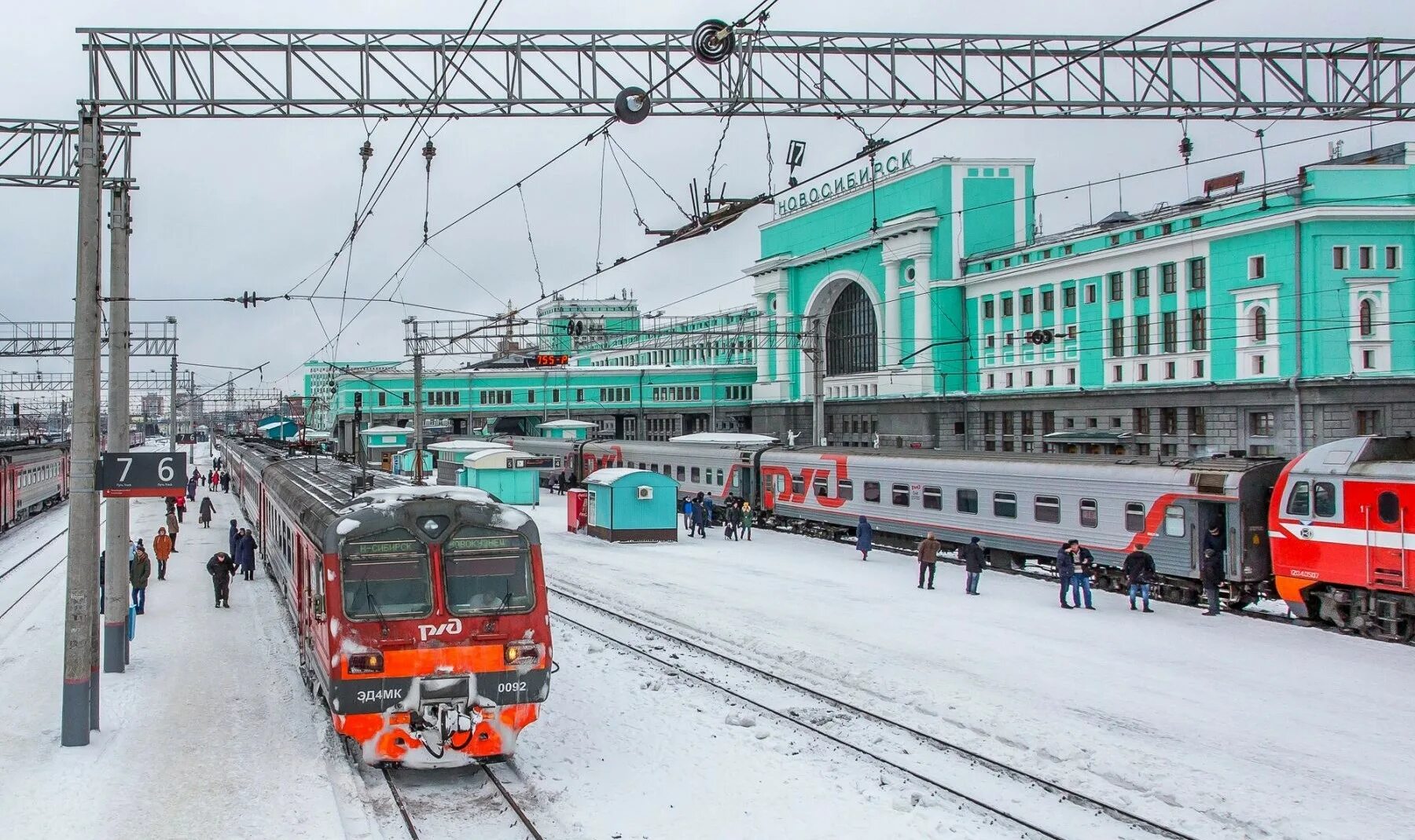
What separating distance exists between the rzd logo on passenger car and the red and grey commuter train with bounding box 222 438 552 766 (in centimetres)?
1

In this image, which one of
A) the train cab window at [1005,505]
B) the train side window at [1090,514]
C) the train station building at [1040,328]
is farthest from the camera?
the train station building at [1040,328]

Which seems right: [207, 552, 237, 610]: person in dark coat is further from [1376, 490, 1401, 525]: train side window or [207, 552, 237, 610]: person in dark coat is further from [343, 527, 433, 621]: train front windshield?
[1376, 490, 1401, 525]: train side window

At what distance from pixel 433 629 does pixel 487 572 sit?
82 centimetres

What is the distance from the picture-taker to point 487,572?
37.8ft

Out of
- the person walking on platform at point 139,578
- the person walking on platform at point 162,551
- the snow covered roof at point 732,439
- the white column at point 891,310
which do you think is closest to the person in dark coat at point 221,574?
the person walking on platform at point 139,578

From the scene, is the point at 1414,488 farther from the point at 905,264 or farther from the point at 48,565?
the point at 905,264

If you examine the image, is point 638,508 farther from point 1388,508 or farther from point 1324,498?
point 1388,508

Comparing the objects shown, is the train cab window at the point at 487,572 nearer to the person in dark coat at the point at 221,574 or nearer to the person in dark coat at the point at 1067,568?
the person in dark coat at the point at 221,574

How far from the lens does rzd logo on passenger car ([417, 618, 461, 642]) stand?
1109 cm

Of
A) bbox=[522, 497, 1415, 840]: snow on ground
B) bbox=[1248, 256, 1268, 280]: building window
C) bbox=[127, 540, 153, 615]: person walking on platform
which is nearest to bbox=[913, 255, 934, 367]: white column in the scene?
bbox=[1248, 256, 1268, 280]: building window

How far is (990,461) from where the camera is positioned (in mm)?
28453

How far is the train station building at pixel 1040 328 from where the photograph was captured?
40094mm

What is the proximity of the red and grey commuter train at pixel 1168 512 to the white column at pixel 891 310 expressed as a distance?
2577cm

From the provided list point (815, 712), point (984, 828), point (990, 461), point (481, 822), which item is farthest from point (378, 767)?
point (990, 461)
